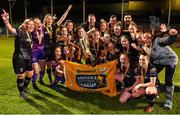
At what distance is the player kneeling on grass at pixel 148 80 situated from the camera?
7369mm

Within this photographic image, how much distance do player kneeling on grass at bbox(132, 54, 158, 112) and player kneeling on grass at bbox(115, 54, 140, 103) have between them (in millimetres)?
273

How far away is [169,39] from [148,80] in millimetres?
1133

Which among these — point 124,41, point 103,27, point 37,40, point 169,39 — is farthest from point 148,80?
point 37,40

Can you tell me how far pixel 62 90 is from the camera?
30.0 feet

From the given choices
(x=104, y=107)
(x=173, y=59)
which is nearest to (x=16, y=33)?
(x=104, y=107)

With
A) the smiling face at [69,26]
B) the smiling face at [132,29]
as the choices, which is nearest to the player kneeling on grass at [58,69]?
the smiling face at [69,26]

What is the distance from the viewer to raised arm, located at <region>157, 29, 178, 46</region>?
692 centimetres

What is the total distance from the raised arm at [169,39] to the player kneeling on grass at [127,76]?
922mm

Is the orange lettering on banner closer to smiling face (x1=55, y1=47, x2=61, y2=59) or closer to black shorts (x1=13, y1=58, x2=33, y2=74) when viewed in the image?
smiling face (x1=55, y1=47, x2=61, y2=59)

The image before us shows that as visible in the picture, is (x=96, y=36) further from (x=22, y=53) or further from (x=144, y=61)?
(x=22, y=53)

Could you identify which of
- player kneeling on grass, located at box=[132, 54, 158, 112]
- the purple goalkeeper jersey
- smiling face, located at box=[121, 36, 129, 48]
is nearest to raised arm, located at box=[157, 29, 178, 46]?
player kneeling on grass, located at box=[132, 54, 158, 112]

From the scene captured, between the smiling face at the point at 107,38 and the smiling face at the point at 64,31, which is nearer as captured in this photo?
the smiling face at the point at 107,38

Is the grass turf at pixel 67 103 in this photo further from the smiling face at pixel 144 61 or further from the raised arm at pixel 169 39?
the raised arm at pixel 169 39

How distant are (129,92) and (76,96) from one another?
1.52 metres
